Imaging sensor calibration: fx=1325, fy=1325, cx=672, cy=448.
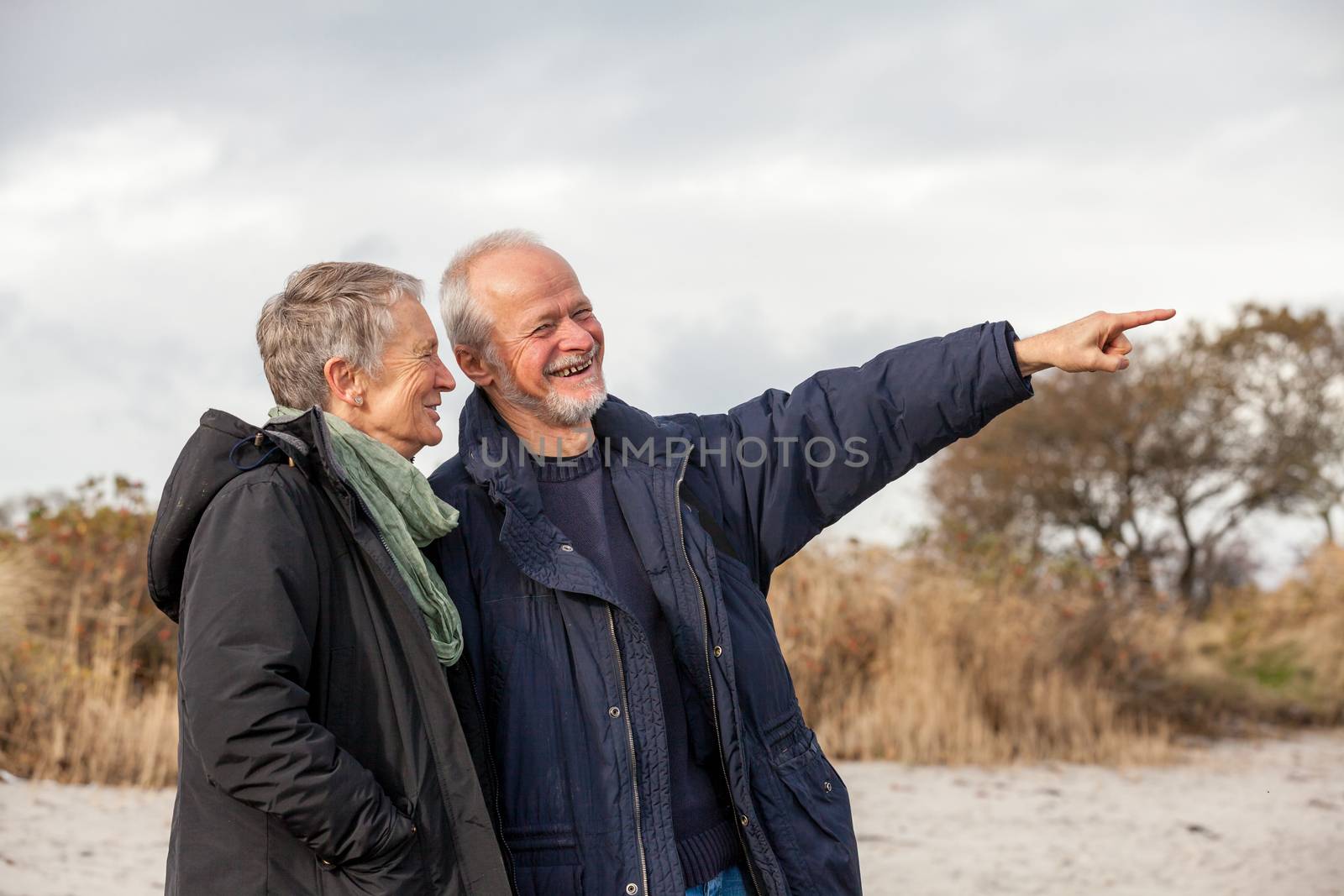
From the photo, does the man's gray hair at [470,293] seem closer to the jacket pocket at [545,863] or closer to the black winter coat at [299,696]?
the black winter coat at [299,696]

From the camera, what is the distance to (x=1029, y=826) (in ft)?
24.4

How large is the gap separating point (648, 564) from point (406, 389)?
2.02ft

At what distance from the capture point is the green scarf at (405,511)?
238 cm

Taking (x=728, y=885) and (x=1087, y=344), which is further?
(x=1087, y=344)

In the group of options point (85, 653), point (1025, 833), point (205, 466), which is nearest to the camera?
point (205, 466)

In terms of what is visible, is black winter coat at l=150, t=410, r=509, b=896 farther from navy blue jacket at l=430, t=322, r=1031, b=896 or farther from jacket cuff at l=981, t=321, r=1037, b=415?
jacket cuff at l=981, t=321, r=1037, b=415

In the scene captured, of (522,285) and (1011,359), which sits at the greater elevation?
(522,285)

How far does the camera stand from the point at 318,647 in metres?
2.25

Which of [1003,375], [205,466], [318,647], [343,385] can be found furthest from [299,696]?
[1003,375]

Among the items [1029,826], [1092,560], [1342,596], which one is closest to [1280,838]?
[1029,826]

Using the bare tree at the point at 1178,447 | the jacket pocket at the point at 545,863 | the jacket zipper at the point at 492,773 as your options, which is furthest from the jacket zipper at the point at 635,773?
the bare tree at the point at 1178,447

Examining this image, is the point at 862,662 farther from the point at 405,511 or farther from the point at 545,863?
the point at 405,511

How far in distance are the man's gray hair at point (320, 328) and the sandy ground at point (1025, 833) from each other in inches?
171

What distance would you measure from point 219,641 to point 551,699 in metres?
0.75
